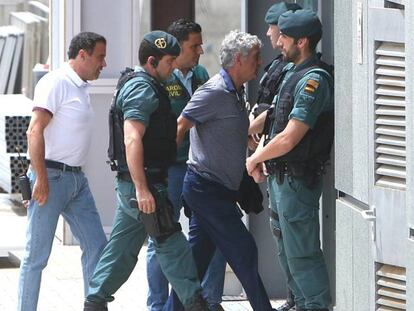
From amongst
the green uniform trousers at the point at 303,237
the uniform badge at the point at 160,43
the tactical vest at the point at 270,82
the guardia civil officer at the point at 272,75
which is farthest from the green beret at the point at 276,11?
the green uniform trousers at the point at 303,237

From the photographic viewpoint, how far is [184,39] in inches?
339

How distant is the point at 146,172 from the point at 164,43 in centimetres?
77

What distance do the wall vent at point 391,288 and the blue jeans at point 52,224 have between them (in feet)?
7.52

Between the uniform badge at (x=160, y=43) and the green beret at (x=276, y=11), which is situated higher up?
the green beret at (x=276, y=11)

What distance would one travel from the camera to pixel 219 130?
7.81 meters

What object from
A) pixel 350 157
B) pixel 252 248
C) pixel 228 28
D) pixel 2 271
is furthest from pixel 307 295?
pixel 2 271

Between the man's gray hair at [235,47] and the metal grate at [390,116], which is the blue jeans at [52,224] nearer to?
the man's gray hair at [235,47]

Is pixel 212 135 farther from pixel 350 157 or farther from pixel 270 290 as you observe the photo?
pixel 270 290

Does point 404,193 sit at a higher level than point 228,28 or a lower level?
lower

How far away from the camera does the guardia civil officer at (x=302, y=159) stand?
7.47 meters

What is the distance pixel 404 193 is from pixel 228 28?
133 inches

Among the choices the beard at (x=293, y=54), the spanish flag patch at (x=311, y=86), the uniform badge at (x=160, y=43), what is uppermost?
the uniform badge at (x=160, y=43)

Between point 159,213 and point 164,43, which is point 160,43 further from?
point 159,213

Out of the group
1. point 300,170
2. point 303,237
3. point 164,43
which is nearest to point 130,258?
point 303,237
